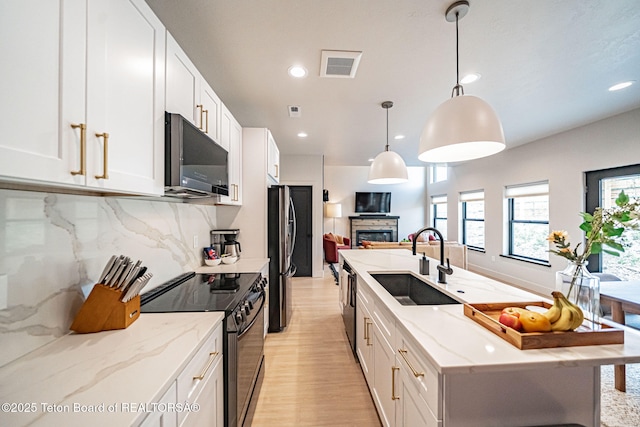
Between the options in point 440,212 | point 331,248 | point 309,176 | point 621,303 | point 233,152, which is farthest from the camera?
point 440,212

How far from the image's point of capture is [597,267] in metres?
3.72

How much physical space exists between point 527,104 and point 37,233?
4.33 m

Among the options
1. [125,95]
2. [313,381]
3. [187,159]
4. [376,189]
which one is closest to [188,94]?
[187,159]

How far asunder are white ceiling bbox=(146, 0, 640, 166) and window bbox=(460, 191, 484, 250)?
2952 mm

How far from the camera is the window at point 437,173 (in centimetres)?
793

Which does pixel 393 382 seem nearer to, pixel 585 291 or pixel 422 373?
pixel 422 373

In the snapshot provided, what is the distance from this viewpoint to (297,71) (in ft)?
7.38

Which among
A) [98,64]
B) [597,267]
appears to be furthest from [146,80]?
[597,267]

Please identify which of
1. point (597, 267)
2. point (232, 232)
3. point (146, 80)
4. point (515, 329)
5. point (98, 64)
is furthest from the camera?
point (597, 267)

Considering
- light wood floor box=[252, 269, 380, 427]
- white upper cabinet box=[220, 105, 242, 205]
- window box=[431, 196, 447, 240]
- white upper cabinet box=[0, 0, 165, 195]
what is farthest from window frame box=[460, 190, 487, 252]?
white upper cabinet box=[0, 0, 165, 195]

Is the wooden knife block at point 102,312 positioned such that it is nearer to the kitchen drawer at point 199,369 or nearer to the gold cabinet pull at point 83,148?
the kitchen drawer at point 199,369

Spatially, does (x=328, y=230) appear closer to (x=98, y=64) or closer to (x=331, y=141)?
(x=331, y=141)

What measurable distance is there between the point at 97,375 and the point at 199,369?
0.37m

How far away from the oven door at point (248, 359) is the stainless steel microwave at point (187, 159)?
0.93 meters
